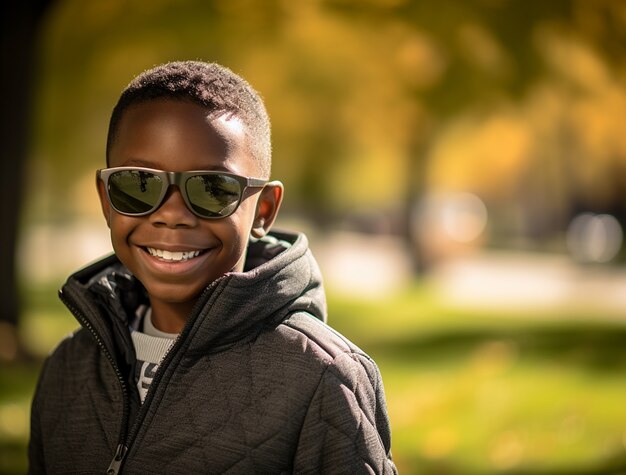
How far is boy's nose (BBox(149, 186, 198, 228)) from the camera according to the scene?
2.29 metres

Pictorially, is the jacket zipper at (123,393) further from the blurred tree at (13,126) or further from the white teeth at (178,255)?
the blurred tree at (13,126)

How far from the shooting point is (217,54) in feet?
31.3

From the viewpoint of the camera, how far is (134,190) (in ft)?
7.57

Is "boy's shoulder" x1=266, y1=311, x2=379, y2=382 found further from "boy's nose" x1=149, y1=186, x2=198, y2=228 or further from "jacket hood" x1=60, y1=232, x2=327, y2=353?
"boy's nose" x1=149, y1=186, x2=198, y2=228

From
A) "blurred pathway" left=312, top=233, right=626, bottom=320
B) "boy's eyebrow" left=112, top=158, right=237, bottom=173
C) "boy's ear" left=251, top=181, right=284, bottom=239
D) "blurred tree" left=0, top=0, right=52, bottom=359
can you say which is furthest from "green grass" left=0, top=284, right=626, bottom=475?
"boy's eyebrow" left=112, top=158, right=237, bottom=173

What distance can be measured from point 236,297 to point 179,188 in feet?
1.07

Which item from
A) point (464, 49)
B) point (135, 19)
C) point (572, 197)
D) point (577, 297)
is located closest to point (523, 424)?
point (464, 49)

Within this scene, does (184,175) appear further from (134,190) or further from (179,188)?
(134,190)

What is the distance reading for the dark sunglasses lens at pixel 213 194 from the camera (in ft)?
7.44

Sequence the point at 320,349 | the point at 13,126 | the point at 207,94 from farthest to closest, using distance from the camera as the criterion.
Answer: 1. the point at 13,126
2. the point at 207,94
3. the point at 320,349

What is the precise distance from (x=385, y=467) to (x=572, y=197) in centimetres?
2742

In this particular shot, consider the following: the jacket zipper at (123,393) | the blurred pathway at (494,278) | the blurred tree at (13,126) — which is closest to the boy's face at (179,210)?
the jacket zipper at (123,393)

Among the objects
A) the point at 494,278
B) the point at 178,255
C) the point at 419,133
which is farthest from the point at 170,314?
the point at 494,278

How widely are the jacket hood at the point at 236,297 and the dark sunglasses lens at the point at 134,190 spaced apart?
0.29 metres
